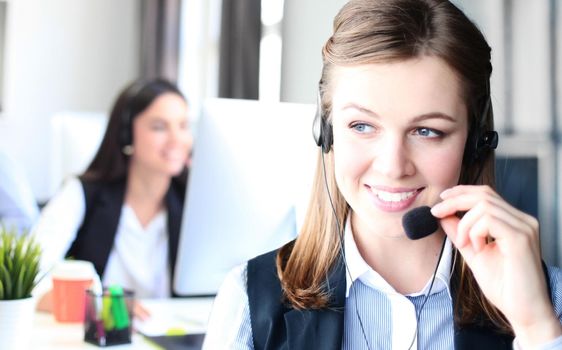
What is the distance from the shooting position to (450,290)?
979 millimetres

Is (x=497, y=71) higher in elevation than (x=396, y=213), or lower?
higher

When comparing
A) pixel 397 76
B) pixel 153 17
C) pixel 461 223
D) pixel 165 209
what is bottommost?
pixel 165 209

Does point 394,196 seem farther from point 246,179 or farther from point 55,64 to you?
point 55,64

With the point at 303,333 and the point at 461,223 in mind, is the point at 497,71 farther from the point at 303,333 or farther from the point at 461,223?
the point at 303,333

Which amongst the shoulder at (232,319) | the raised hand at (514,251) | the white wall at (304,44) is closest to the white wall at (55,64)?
the white wall at (304,44)

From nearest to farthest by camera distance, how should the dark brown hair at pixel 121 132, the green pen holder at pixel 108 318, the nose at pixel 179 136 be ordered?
the green pen holder at pixel 108 318 < the dark brown hair at pixel 121 132 < the nose at pixel 179 136

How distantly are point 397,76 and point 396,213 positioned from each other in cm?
17

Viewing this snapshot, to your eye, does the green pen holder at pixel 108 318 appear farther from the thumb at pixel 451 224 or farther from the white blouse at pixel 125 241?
the white blouse at pixel 125 241

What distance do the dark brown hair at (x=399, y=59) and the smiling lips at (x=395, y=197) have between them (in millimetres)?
115

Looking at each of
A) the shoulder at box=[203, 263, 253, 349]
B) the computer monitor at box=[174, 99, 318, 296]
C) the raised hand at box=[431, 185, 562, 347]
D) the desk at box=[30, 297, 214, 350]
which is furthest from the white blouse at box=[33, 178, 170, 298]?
the raised hand at box=[431, 185, 562, 347]

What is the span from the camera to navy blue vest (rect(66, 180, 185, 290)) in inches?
83.2

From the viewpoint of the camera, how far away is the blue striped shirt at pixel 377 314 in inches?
38.2

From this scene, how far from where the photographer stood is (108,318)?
1297 mm

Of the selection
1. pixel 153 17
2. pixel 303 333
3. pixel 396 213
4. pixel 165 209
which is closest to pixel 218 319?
pixel 303 333
